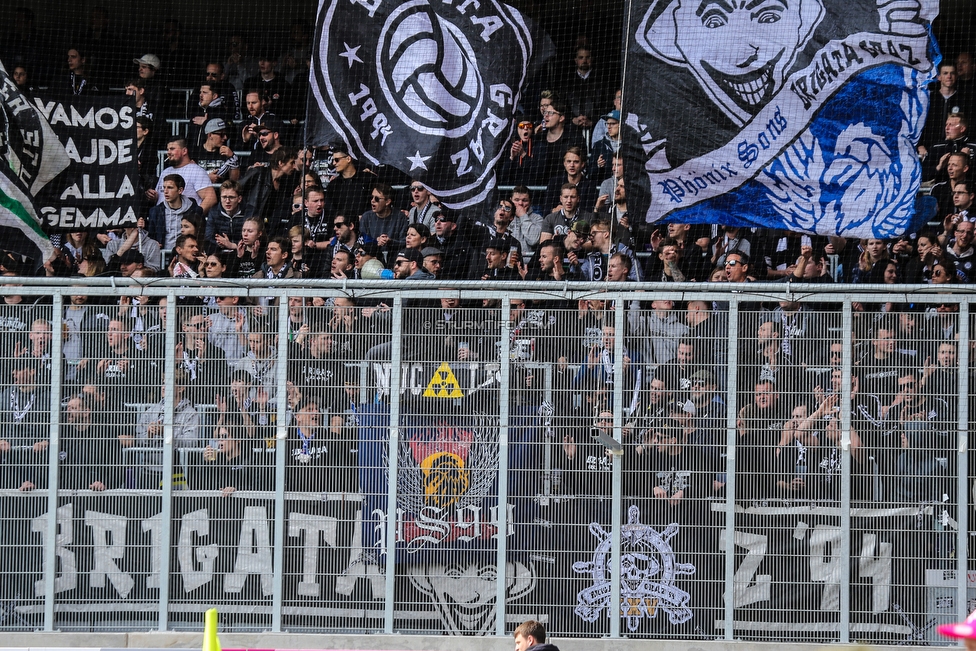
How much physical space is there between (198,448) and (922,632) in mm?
5380

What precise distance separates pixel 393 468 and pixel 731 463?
2455mm

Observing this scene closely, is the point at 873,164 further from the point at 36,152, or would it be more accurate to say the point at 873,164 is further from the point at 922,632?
the point at 36,152

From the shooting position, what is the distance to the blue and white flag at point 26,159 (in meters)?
9.06

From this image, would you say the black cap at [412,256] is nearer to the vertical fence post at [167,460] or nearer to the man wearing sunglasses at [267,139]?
the man wearing sunglasses at [267,139]

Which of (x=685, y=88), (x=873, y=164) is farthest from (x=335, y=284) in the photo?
(x=873, y=164)

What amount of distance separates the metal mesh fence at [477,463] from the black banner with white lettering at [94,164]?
192 cm

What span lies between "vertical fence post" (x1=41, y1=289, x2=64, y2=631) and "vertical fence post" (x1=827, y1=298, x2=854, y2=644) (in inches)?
223

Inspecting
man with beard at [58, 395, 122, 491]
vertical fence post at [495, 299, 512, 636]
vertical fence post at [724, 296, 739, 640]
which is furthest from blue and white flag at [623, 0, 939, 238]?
man with beard at [58, 395, 122, 491]

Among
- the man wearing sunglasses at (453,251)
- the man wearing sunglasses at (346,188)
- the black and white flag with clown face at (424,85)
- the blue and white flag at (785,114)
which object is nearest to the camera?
the blue and white flag at (785,114)

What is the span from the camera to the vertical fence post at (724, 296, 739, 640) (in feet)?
24.7

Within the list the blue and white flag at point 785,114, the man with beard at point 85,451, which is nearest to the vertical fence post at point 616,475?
the blue and white flag at point 785,114

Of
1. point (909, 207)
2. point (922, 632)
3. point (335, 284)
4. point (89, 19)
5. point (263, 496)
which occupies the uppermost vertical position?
point (89, 19)

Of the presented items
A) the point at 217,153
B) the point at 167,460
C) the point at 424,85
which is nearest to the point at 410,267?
the point at 424,85

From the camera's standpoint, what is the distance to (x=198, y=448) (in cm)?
766
